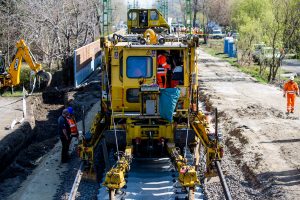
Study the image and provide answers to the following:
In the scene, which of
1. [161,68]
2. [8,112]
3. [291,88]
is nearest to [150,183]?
[161,68]

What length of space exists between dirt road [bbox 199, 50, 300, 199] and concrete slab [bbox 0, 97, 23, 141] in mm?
8003

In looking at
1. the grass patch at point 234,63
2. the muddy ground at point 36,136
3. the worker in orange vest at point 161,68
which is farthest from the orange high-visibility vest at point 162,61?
the grass patch at point 234,63

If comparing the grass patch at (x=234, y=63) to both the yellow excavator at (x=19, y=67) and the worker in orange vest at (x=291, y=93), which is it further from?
the yellow excavator at (x=19, y=67)

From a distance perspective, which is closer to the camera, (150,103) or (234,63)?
(150,103)

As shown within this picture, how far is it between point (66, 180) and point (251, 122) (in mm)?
7789

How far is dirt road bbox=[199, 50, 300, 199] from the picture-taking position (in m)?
11.2

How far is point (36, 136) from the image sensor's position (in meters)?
19.0

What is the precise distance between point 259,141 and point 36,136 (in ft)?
29.5

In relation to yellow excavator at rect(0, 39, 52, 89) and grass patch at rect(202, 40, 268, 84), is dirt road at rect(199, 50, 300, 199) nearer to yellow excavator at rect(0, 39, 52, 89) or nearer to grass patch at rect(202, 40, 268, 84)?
grass patch at rect(202, 40, 268, 84)

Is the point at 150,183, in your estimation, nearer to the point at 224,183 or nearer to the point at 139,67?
the point at 224,183

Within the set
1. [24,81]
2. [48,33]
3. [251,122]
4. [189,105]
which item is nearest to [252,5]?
[48,33]

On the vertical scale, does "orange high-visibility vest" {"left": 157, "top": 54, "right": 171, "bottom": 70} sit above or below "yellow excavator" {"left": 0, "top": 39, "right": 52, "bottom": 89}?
above

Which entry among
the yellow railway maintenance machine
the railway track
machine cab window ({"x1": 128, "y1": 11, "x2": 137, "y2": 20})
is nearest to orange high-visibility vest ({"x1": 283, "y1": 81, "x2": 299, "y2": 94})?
the railway track

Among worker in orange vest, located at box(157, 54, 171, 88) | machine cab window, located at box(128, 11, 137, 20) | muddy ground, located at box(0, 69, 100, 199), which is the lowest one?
muddy ground, located at box(0, 69, 100, 199)
